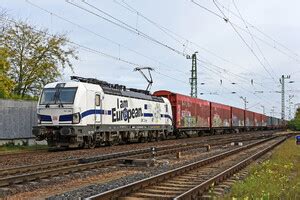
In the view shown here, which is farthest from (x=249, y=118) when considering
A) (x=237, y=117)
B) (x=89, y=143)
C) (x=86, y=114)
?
(x=86, y=114)

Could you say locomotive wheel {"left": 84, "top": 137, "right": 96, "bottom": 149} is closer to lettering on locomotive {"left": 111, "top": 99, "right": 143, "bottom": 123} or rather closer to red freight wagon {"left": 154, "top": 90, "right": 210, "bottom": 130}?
lettering on locomotive {"left": 111, "top": 99, "right": 143, "bottom": 123}

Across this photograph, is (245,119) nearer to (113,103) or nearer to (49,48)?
(49,48)

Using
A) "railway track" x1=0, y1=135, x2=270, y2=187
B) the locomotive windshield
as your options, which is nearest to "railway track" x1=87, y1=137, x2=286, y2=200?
"railway track" x1=0, y1=135, x2=270, y2=187

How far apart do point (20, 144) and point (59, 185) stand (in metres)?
14.3

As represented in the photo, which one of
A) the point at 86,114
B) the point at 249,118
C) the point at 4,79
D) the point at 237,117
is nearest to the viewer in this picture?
the point at 86,114

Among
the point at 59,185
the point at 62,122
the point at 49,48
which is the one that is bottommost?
the point at 59,185

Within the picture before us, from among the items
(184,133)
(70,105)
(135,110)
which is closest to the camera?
(70,105)

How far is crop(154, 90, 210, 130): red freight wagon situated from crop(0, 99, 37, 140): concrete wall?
45.4ft

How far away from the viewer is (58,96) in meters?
21.5

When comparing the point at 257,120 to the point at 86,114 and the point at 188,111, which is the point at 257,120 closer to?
the point at 188,111

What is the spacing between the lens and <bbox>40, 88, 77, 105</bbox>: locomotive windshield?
21.2 m

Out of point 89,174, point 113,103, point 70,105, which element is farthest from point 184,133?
point 89,174

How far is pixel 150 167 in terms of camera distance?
606 inches

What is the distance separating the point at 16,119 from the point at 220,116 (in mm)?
29544
